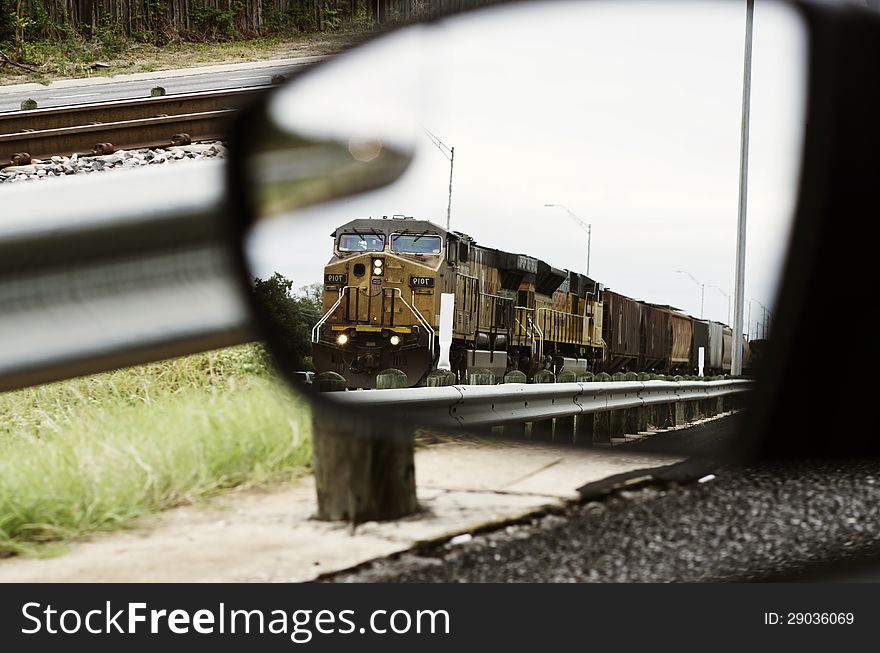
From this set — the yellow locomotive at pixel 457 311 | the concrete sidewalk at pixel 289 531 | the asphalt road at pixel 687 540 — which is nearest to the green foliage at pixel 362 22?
the yellow locomotive at pixel 457 311

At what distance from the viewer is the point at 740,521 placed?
3.27 metres

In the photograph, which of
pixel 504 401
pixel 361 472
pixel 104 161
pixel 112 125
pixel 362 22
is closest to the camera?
pixel 504 401

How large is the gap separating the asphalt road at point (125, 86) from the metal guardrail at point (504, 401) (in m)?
9.88

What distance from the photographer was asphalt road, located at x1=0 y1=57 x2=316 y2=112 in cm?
1098

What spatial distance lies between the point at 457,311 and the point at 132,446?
132 inches

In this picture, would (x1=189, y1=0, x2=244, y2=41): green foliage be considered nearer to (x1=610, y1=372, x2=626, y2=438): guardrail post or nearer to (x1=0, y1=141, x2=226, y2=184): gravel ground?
(x1=0, y1=141, x2=226, y2=184): gravel ground

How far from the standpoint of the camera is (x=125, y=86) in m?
12.8

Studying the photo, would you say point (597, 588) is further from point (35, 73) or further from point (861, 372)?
point (35, 73)

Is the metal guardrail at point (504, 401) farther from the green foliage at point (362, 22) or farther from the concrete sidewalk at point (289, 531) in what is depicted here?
the concrete sidewalk at point (289, 531)

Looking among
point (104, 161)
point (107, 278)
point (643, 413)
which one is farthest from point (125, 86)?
point (643, 413)

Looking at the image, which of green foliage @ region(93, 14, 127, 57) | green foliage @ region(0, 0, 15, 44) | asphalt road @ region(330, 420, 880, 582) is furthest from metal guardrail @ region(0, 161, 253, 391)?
green foliage @ region(93, 14, 127, 57)

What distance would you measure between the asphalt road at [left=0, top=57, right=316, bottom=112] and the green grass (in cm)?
612

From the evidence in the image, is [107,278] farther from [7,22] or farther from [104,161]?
[7,22]

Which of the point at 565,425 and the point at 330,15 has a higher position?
the point at 330,15
